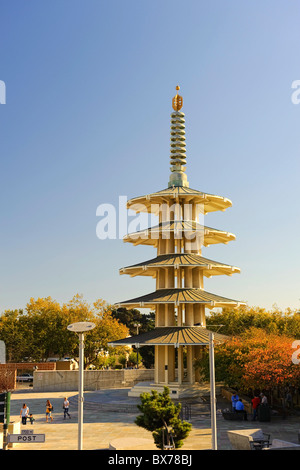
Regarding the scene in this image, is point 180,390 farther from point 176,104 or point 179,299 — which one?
point 176,104

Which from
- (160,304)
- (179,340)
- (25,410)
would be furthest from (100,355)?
(25,410)

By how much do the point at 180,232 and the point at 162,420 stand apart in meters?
25.4

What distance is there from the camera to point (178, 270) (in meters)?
43.2

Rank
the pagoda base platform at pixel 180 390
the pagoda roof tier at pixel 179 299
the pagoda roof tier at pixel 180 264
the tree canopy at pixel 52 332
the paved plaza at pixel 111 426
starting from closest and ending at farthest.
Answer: the paved plaza at pixel 111 426 < the pagoda base platform at pixel 180 390 < the pagoda roof tier at pixel 179 299 < the pagoda roof tier at pixel 180 264 < the tree canopy at pixel 52 332

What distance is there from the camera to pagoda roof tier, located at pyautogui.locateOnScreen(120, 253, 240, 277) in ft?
133

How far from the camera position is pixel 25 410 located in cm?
3106

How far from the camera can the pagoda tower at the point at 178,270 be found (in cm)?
3966

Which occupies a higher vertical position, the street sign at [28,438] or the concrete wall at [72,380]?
the street sign at [28,438]

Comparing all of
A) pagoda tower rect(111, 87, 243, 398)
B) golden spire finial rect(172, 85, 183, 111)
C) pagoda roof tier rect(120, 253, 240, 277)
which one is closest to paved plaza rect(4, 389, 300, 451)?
pagoda tower rect(111, 87, 243, 398)

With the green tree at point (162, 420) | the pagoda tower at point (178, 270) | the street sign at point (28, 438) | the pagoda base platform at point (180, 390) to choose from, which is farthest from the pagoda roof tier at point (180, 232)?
the street sign at point (28, 438)

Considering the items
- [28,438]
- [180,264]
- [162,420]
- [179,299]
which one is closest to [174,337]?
[179,299]

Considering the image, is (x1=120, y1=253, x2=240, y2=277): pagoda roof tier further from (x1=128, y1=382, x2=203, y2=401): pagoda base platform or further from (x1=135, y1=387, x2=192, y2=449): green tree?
(x1=135, y1=387, x2=192, y2=449): green tree

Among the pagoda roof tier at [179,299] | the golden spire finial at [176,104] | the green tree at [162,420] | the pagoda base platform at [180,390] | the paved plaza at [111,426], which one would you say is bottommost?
the paved plaza at [111,426]

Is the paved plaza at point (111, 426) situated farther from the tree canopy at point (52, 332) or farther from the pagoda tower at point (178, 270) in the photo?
the tree canopy at point (52, 332)
